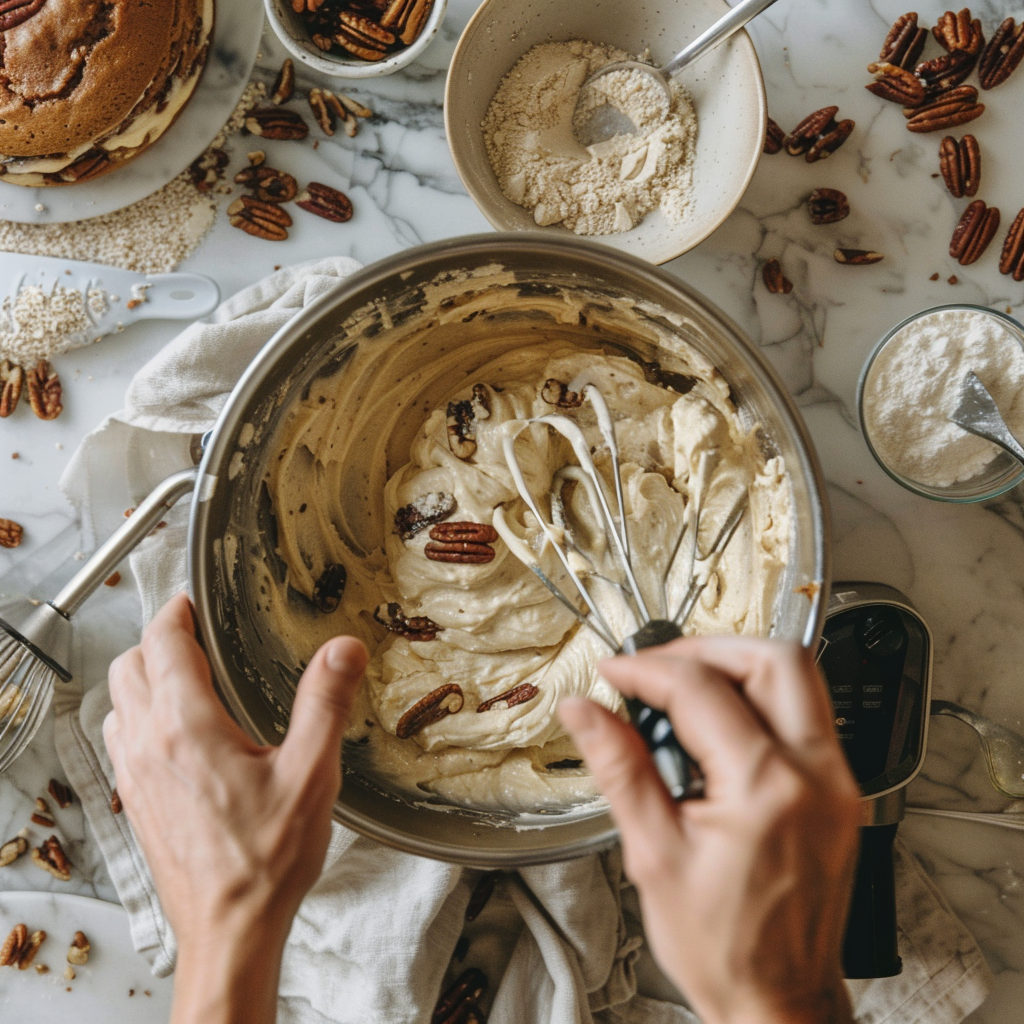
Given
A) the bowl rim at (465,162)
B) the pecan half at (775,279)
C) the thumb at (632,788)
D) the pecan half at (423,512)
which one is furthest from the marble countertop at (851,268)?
the thumb at (632,788)

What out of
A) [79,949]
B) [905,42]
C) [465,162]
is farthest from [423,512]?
[905,42]

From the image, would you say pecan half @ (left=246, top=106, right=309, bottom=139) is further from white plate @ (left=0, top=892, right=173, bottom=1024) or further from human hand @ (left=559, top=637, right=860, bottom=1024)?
white plate @ (left=0, top=892, right=173, bottom=1024)

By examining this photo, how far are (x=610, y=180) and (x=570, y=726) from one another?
0.71 m

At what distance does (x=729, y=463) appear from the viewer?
933 mm

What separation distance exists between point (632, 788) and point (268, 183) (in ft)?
2.93

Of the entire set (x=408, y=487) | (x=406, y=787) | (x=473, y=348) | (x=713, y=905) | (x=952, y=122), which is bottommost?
(x=406, y=787)

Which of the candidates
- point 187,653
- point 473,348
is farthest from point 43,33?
point 187,653

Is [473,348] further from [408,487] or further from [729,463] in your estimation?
[729,463]

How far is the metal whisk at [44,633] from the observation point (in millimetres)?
922

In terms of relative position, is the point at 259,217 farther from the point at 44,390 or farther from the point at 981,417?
the point at 981,417

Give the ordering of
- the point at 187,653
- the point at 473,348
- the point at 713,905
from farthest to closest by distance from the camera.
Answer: the point at 473,348
the point at 187,653
the point at 713,905

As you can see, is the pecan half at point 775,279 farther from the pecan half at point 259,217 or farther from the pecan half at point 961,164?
the pecan half at point 259,217

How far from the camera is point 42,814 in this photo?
3.61 ft

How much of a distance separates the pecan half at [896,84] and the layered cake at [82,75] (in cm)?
84
